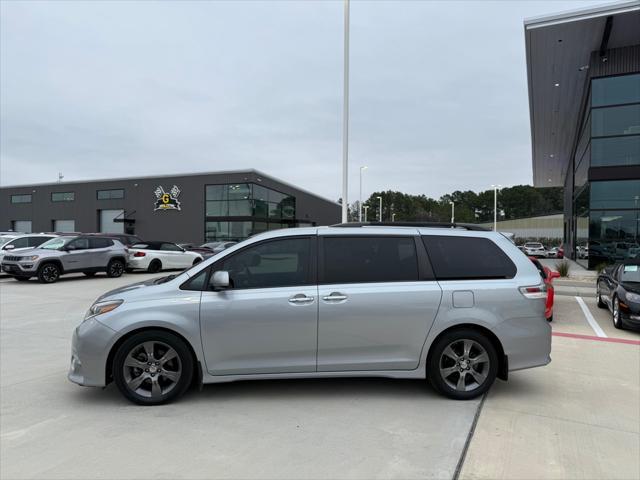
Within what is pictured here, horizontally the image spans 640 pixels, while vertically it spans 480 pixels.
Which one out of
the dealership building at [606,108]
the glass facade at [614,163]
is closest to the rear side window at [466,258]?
the dealership building at [606,108]

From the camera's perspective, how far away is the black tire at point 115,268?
1764 centimetres

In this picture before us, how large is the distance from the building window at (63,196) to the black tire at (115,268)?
34.7 m

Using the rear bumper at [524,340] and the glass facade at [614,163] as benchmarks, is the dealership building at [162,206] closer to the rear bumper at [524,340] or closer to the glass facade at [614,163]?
the glass facade at [614,163]

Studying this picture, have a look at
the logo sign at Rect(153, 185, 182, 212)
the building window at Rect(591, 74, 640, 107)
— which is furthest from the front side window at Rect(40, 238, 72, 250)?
the logo sign at Rect(153, 185, 182, 212)

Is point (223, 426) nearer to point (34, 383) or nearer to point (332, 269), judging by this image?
point (332, 269)

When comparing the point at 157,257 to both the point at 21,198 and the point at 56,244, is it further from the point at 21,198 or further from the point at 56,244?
the point at 21,198

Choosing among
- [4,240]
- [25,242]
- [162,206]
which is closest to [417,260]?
[25,242]

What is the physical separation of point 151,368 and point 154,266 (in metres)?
16.9

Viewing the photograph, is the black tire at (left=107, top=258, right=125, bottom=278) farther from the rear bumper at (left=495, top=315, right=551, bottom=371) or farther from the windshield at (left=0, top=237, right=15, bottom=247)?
the rear bumper at (left=495, top=315, right=551, bottom=371)

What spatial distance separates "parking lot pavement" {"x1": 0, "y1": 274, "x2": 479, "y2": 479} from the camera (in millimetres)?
3201

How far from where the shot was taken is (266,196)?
144 ft

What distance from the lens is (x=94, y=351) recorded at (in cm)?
428

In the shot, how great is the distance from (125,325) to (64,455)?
1.20 metres

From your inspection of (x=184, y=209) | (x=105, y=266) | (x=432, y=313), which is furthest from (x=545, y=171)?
(x=432, y=313)
